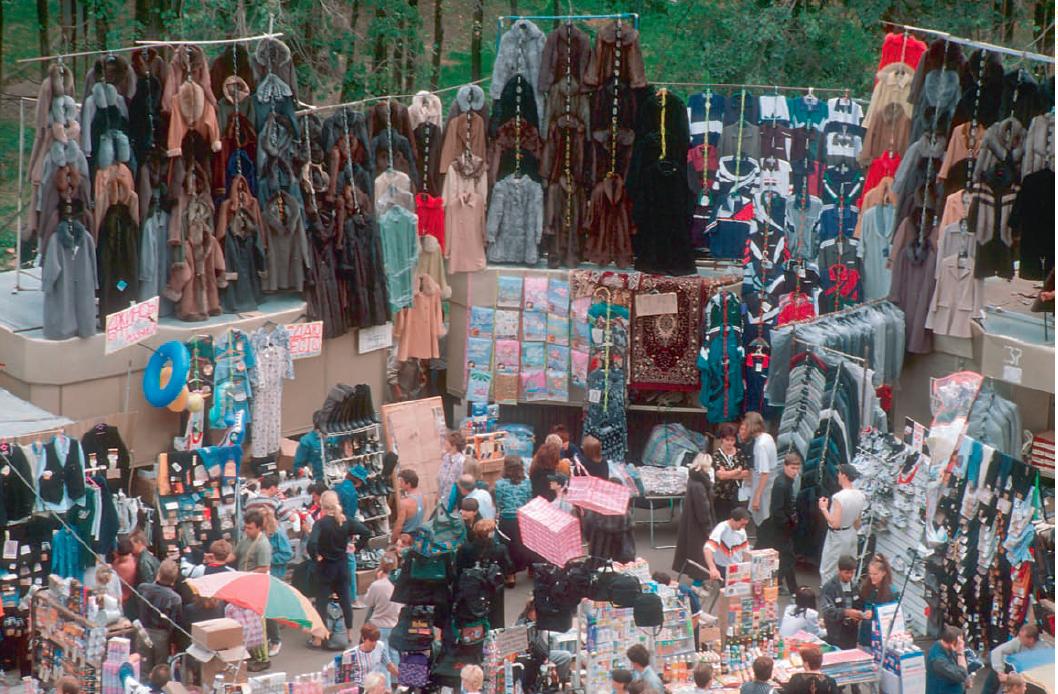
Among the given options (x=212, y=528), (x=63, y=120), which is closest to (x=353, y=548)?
(x=212, y=528)

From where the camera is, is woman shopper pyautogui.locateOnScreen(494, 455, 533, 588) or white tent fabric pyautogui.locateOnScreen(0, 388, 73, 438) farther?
woman shopper pyautogui.locateOnScreen(494, 455, 533, 588)

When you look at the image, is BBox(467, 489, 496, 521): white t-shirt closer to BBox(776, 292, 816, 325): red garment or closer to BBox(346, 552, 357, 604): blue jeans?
BBox(346, 552, 357, 604): blue jeans

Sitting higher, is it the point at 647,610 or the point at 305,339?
the point at 305,339

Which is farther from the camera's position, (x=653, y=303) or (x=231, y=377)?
(x=653, y=303)

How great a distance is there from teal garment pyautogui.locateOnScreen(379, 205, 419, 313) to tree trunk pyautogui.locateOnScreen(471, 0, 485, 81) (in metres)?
7.97

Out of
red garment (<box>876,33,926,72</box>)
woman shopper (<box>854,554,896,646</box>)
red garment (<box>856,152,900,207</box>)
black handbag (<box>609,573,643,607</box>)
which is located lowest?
woman shopper (<box>854,554,896,646</box>)

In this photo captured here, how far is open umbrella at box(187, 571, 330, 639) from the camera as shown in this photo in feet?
35.7

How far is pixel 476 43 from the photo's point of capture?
23547mm

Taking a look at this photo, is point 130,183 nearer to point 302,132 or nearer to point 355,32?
point 302,132

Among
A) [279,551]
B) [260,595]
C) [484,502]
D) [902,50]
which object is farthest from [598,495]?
[902,50]

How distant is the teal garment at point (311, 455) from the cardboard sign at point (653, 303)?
3133 mm

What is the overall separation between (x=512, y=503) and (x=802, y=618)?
2812 millimetres

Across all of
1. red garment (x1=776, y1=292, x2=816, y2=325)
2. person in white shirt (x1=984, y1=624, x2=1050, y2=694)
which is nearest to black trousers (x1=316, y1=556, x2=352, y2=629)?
person in white shirt (x1=984, y1=624, x2=1050, y2=694)

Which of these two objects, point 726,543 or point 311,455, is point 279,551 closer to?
point 311,455
